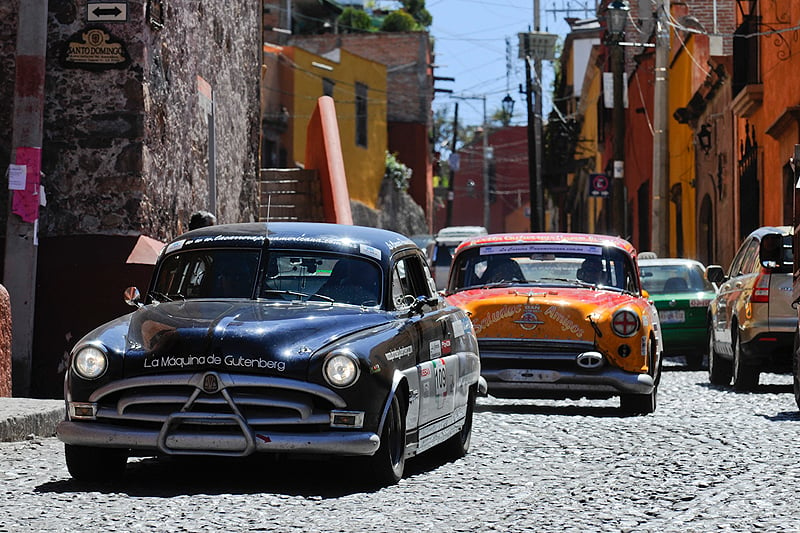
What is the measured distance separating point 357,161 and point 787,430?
45043mm

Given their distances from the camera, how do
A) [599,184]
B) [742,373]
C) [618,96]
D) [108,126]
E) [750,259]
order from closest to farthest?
[108,126] → [742,373] → [750,259] → [618,96] → [599,184]

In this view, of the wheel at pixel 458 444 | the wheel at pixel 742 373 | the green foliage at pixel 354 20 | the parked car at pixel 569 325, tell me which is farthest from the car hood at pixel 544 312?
the green foliage at pixel 354 20

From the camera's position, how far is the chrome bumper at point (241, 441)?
7.96 m

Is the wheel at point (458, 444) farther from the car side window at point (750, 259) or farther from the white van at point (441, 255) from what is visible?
the white van at point (441, 255)

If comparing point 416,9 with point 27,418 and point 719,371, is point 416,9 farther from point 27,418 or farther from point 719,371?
point 27,418

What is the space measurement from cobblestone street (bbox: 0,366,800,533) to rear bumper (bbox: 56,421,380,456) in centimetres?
23

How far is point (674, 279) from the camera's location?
22375mm

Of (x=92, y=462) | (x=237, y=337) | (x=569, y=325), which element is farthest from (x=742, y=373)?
(x=92, y=462)

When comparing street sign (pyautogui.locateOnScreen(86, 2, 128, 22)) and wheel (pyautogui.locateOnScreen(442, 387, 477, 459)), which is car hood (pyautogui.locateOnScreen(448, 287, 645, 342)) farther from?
street sign (pyautogui.locateOnScreen(86, 2, 128, 22))

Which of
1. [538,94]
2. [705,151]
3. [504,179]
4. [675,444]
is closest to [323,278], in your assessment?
[675,444]

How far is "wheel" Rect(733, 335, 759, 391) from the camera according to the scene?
1623 centimetres

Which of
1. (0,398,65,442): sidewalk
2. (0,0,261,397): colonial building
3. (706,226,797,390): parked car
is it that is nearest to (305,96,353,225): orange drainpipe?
(0,0,261,397): colonial building

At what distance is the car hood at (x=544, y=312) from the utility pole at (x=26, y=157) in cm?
383

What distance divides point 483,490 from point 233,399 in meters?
1.52
